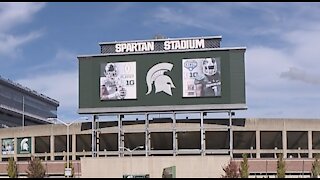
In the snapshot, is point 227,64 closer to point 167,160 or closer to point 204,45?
point 204,45

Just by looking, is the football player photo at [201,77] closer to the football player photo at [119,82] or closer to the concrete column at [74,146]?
the football player photo at [119,82]

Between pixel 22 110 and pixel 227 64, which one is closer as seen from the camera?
pixel 227 64

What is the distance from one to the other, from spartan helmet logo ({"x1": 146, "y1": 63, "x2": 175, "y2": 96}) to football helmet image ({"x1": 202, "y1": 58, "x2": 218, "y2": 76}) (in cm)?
490

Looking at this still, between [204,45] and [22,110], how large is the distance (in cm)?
10618

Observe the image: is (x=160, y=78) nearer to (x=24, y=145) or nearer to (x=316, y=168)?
(x=316, y=168)

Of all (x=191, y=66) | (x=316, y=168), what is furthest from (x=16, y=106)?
(x=316, y=168)

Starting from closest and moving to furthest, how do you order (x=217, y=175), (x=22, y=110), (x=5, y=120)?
(x=217, y=175), (x=5, y=120), (x=22, y=110)

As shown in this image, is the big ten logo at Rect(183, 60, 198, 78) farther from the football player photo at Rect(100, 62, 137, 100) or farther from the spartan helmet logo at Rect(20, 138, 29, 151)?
the spartan helmet logo at Rect(20, 138, 29, 151)

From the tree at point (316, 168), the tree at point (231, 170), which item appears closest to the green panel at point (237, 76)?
the tree at point (231, 170)

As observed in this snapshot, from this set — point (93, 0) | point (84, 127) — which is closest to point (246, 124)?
point (84, 127)

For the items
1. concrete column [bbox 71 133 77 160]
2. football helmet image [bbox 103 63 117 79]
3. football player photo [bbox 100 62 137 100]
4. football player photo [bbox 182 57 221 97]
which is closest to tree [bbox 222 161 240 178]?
football player photo [bbox 182 57 221 97]

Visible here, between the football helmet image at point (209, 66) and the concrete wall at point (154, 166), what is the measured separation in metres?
12.3

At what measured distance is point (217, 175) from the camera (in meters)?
85.0

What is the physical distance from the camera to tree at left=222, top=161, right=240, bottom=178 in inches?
3204
